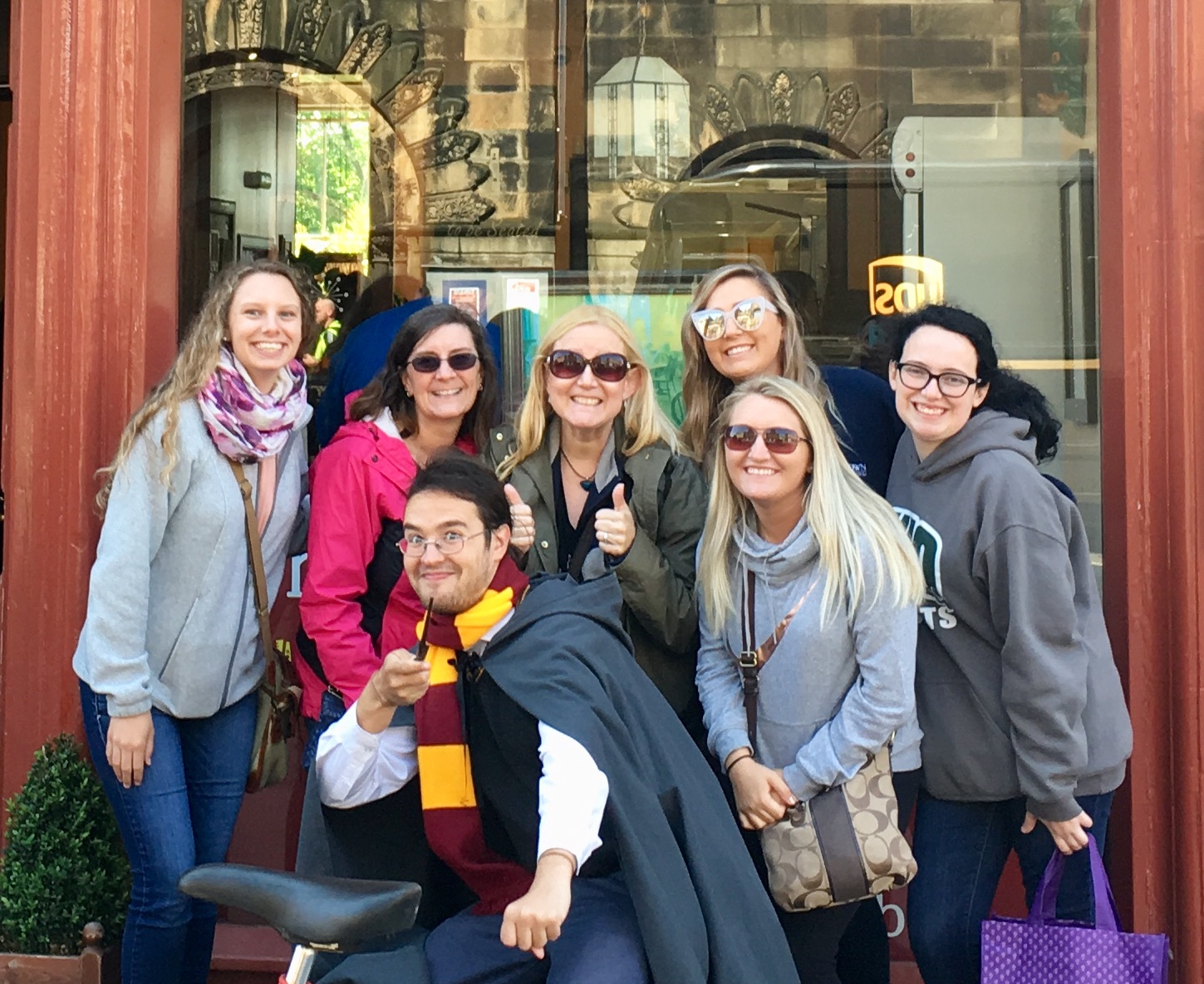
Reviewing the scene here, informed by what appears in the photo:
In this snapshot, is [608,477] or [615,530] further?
[608,477]

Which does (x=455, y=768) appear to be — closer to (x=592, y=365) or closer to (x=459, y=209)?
(x=592, y=365)

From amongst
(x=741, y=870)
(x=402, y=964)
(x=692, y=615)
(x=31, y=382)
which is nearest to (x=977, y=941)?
(x=741, y=870)

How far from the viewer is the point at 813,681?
2.85 m

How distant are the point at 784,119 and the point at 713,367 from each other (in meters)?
4.44

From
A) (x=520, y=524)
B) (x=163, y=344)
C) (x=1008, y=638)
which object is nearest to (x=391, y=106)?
(x=163, y=344)

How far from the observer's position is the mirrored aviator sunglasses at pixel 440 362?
3324mm

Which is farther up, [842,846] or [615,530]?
[615,530]

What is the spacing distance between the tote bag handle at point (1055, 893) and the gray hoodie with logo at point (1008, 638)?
0.37ft

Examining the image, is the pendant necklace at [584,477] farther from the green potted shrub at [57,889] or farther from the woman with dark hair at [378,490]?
the green potted shrub at [57,889]

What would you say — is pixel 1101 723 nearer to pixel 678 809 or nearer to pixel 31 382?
pixel 678 809

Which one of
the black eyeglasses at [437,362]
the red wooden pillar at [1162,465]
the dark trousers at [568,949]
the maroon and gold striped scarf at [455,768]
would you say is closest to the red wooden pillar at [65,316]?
the black eyeglasses at [437,362]

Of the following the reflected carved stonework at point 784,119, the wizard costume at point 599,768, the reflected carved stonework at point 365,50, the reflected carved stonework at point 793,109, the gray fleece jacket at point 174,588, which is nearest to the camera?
the wizard costume at point 599,768

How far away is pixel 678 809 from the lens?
2.44 m

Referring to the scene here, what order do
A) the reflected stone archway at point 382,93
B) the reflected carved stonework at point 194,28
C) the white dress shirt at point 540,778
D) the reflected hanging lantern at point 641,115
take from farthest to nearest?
the reflected hanging lantern at point 641,115 → the reflected stone archway at point 382,93 → the reflected carved stonework at point 194,28 → the white dress shirt at point 540,778
